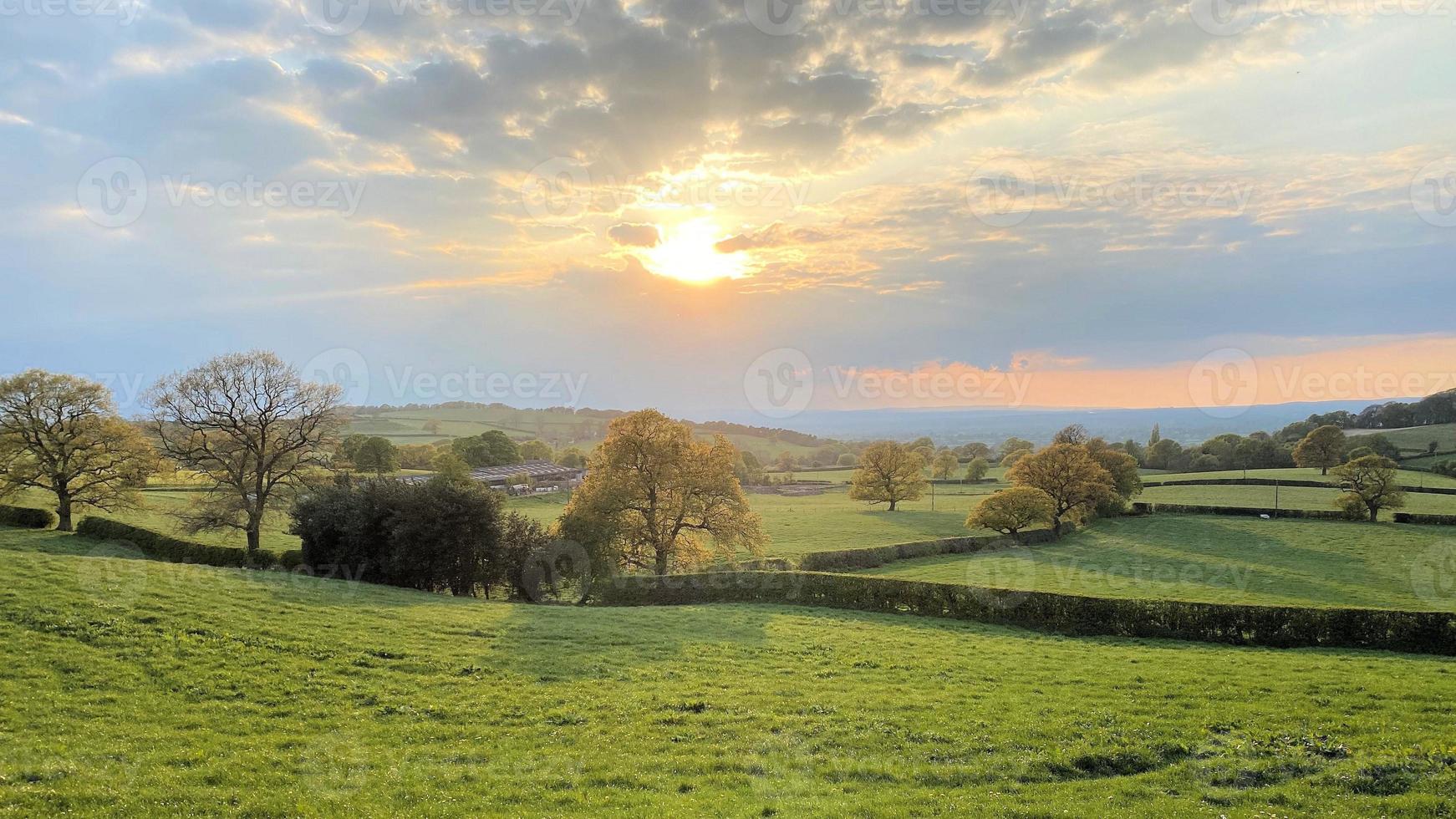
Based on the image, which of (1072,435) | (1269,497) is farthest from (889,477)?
(1269,497)

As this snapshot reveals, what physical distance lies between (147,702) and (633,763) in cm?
945

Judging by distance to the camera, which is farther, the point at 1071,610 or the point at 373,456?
the point at 373,456

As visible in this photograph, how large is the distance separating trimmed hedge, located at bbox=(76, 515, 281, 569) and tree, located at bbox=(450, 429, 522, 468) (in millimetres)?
57803

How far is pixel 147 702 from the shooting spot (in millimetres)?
12484

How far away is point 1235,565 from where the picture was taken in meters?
45.2

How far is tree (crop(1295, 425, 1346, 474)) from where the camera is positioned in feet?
292

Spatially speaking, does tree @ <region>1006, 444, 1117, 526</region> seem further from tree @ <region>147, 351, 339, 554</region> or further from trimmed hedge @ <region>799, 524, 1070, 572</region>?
tree @ <region>147, 351, 339, 554</region>

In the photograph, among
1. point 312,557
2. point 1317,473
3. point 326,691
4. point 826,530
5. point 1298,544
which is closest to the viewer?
point 326,691

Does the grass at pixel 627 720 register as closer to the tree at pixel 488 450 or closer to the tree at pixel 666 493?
the tree at pixel 666 493

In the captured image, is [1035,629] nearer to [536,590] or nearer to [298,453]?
[536,590]

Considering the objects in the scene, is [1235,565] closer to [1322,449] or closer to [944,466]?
[1322,449]

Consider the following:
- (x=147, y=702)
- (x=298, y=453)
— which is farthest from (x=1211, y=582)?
(x=298, y=453)

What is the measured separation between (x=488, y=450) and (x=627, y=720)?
9621cm

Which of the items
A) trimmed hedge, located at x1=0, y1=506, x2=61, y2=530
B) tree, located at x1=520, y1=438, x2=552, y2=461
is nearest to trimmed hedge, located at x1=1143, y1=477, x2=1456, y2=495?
tree, located at x1=520, y1=438, x2=552, y2=461
